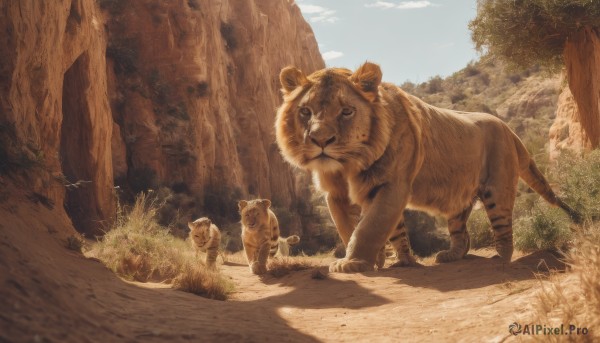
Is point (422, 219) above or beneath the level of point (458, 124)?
beneath

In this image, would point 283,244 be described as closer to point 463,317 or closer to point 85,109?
point 85,109

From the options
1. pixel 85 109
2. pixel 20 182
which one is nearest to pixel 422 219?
pixel 85 109

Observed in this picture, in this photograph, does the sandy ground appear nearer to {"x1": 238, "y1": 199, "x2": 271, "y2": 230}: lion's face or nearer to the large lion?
the large lion

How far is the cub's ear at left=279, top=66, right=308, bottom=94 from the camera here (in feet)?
22.9

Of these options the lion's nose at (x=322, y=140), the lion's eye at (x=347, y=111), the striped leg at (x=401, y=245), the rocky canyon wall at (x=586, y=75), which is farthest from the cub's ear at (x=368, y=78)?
the rocky canyon wall at (x=586, y=75)

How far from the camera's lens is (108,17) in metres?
23.9

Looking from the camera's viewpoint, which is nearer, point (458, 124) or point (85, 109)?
point (458, 124)

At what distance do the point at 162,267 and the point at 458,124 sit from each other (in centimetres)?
475

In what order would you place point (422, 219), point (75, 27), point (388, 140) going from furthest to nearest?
point (422, 219) < point (75, 27) < point (388, 140)

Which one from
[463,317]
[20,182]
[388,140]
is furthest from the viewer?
[388,140]

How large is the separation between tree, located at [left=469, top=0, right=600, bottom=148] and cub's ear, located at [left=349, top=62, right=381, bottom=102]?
26.2 feet

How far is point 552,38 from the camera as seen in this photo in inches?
579

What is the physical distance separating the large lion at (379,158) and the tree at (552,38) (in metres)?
6.29

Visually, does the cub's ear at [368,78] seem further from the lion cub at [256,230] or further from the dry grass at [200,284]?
the lion cub at [256,230]
